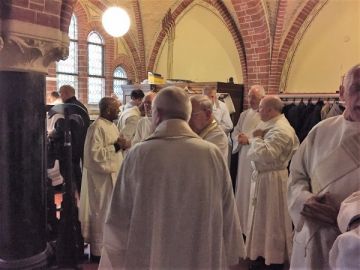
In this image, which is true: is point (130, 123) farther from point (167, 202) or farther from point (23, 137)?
point (167, 202)

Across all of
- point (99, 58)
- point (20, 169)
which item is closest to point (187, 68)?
point (99, 58)

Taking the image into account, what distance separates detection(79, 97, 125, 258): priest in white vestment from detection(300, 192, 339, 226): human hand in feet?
8.64

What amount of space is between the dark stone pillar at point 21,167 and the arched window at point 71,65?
862 centimetres

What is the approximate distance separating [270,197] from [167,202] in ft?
7.10

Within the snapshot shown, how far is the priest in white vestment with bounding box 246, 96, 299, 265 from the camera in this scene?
13.2 feet

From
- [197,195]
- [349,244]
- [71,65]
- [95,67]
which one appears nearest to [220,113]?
[197,195]

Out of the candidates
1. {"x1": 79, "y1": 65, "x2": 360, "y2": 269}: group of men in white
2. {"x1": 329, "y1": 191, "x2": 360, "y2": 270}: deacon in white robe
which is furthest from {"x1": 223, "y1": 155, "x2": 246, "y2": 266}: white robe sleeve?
{"x1": 329, "y1": 191, "x2": 360, "y2": 270}: deacon in white robe

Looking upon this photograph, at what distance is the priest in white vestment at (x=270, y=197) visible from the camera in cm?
404

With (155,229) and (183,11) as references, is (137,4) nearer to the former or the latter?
(183,11)

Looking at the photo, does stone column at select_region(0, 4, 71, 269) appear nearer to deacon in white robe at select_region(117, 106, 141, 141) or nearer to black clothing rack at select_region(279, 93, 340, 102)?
deacon in white robe at select_region(117, 106, 141, 141)

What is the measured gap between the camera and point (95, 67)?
40.6ft

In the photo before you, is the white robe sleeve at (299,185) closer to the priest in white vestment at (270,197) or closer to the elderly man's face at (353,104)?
the elderly man's face at (353,104)

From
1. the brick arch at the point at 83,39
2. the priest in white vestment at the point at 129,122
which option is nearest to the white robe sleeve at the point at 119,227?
the priest in white vestment at the point at 129,122

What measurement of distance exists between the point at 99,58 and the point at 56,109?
8.78 metres
